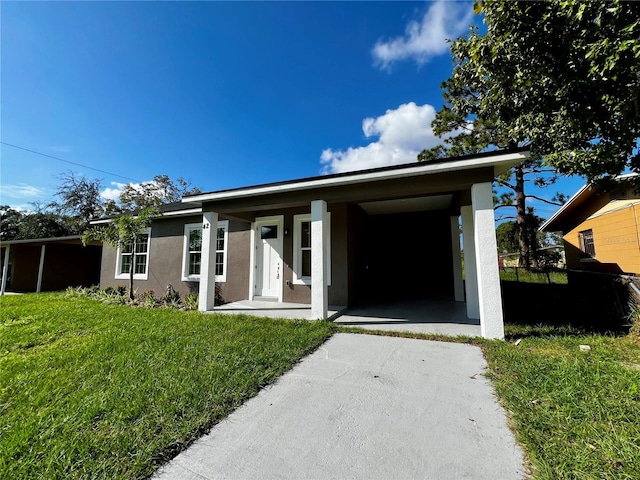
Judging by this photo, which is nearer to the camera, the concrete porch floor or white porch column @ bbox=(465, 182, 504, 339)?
white porch column @ bbox=(465, 182, 504, 339)

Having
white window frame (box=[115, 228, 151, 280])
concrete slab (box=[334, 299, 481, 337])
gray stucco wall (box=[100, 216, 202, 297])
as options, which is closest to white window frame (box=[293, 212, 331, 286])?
concrete slab (box=[334, 299, 481, 337])

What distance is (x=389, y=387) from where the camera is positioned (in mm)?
2912

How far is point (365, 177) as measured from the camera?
5172 millimetres

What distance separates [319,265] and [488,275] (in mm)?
3092

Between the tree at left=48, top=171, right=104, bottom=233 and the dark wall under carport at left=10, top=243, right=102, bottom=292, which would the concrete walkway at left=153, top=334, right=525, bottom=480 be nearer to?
the dark wall under carport at left=10, top=243, right=102, bottom=292

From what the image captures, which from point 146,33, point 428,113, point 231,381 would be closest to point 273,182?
point 231,381

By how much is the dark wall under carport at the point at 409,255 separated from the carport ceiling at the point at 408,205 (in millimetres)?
526

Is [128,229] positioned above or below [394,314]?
above

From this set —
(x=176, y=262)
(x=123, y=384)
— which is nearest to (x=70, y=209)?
(x=176, y=262)

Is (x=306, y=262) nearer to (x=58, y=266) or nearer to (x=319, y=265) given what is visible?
(x=319, y=265)

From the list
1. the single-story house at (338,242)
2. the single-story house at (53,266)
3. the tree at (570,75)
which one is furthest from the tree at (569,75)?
the single-story house at (53,266)

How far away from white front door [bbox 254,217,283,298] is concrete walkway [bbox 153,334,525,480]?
497 cm

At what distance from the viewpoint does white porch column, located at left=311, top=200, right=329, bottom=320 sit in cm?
566

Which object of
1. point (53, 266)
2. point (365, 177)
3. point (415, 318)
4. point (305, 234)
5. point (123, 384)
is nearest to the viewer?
point (123, 384)
